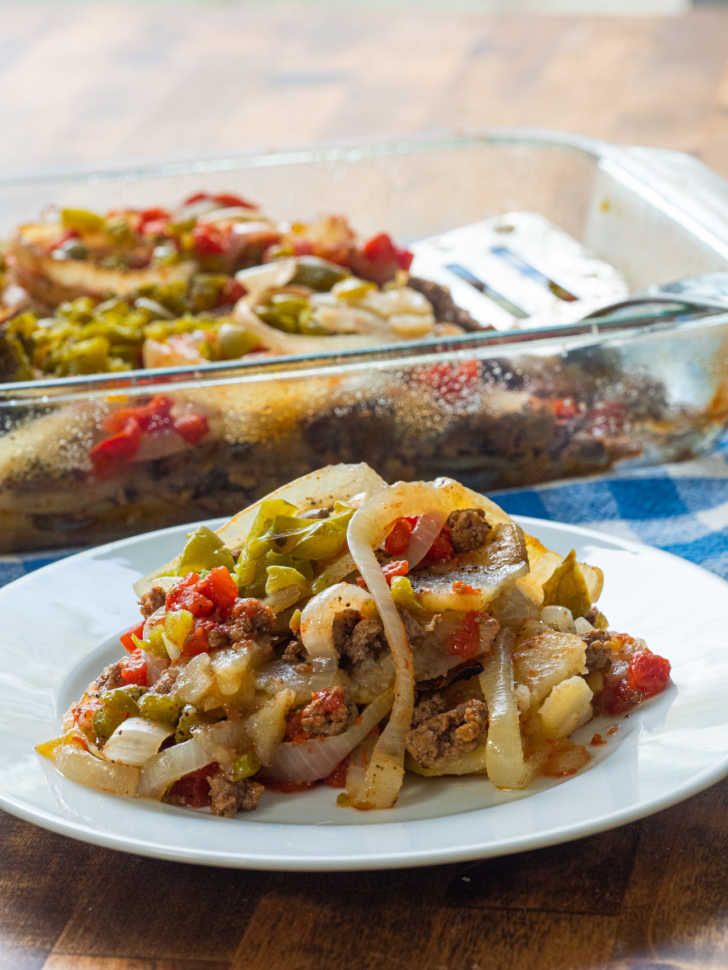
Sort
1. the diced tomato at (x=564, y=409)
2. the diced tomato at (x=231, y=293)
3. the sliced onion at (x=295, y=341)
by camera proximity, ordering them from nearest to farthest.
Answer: the diced tomato at (x=564, y=409), the sliced onion at (x=295, y=341), the diced tomato at (x=231, y=293)

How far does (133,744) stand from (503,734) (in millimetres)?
390

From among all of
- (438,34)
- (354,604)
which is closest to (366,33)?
(438,34)

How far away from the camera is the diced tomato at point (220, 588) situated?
1729 mm

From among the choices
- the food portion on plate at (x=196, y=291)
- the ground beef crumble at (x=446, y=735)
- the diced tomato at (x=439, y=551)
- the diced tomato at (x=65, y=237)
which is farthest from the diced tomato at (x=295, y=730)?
the diced tomato at (x=65, y=237)

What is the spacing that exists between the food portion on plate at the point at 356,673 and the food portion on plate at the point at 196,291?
3.43 ft

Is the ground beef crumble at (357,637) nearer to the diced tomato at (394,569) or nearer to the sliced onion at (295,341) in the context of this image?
the diced tomato at (394,569)

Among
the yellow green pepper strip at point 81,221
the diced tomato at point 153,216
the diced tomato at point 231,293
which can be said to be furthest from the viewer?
the diced tomato at point 153,216

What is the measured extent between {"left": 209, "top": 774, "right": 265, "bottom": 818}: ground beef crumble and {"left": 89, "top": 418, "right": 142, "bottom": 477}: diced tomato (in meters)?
0.90

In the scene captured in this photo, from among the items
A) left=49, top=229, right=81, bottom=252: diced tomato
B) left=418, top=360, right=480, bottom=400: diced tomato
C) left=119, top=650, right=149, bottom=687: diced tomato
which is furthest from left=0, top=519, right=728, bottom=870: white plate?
left=49, top=229, right=81, bottom=252: diced tomato

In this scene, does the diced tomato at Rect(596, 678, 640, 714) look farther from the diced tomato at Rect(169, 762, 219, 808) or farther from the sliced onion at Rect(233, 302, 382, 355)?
the sliced onion at Rect(233, 302, 382, 355)

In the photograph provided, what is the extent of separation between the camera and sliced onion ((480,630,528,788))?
1.61 m

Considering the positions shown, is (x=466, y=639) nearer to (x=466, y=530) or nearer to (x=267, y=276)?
(x=466, y=530)

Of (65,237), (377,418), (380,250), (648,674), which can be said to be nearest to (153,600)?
(648,674)

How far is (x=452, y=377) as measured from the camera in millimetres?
2488
